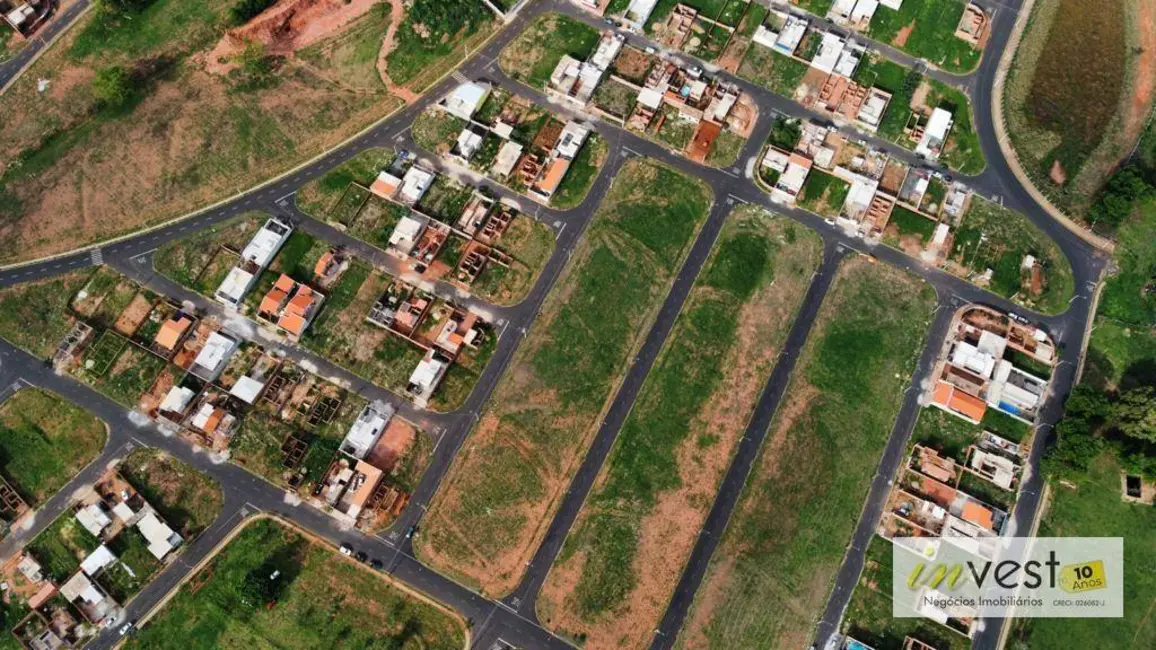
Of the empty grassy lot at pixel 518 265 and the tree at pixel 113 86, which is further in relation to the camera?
the tree at pixel 113 86

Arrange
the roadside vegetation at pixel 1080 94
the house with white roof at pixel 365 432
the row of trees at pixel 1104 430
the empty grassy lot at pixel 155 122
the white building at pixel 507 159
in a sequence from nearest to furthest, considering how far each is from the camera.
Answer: the row of trees at pixel 1104 430, the house with white roof at pixel 365 432, the empty grassy lot at pixel 155 122, the white building at pixel 507 159, the roadside vegetation at pixel 1080 94

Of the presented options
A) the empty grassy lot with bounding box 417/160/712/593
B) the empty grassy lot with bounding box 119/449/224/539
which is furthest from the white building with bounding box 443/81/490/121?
the empty grassy lot with bounding box 119/449/224/539

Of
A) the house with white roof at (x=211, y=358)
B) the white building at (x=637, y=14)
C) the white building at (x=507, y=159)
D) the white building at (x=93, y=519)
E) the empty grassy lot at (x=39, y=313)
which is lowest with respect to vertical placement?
the white building at (x=93, y=519)

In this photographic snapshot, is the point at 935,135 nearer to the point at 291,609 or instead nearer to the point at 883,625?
the point at 883,625

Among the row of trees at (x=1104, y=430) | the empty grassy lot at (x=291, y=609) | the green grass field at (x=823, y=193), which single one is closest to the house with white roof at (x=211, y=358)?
the empty grassy lot at (x=291, y=609)

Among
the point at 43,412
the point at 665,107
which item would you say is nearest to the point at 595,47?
the point at 665,107

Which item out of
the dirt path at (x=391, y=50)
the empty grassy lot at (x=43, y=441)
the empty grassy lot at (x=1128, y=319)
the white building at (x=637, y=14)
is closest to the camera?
the empty grassy lot at (x=43, y=441)

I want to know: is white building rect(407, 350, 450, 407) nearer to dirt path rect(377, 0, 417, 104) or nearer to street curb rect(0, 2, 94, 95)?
dirt path rect(377, 0, 417, 104)

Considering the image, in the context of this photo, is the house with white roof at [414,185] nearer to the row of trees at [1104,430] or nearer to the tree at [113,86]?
the tree at [113,86]
